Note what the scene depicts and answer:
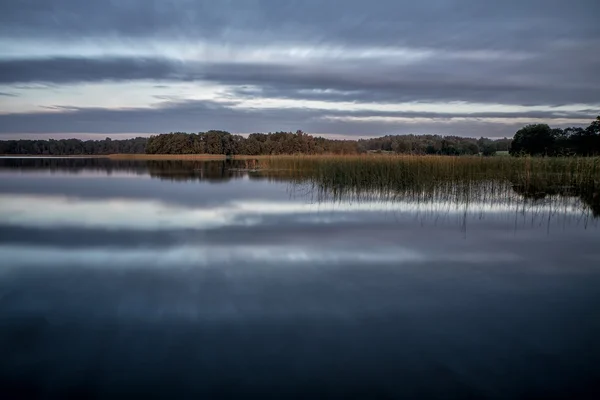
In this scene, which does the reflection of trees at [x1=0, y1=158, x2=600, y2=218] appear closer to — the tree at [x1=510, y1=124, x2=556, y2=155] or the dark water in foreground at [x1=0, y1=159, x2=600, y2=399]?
the dark water in foreground at [x1=0, y1=159, x2=600, y2=399]

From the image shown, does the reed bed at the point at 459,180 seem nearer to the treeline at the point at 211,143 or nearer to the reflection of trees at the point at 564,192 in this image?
the reflection of trees at the point at 564,192

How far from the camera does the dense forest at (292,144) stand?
25475mm

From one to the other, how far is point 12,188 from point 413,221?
11.7m

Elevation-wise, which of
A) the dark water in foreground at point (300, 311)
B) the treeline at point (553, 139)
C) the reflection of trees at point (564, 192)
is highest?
the treeline at point (553, 139)

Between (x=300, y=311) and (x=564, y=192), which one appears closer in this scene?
(x=300, y=311)

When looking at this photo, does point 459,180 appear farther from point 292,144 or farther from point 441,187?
point 292,144

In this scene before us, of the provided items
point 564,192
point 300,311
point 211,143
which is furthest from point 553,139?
point 211,143

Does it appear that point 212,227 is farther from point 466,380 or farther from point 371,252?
point 466,380

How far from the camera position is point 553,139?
1235 inches

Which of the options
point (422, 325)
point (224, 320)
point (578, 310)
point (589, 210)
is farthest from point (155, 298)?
point (589, 210)

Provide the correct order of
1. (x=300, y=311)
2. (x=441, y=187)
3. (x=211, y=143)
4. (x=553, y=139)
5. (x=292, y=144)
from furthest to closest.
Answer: (x=211, y=143)
(x=292, y=144)
(x=553, y=139)
(x=441, y=187)
(x=300, y=311)

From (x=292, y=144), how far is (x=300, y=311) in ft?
152

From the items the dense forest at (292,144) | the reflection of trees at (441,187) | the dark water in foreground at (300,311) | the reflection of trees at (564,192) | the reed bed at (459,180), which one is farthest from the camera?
the dense forest at (292,144)

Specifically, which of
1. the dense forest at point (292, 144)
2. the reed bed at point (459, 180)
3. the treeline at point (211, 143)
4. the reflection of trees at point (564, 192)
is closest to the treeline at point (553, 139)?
the dense forest at point (292, 144)
